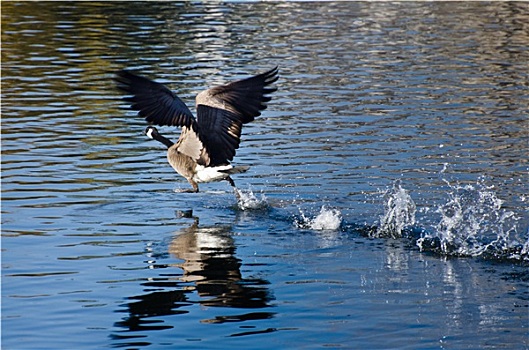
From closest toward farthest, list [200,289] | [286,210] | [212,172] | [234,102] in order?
1. [200,289]
2. [234,102]
3. [286,210]
4. [212,172]

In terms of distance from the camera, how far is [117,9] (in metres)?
32.5

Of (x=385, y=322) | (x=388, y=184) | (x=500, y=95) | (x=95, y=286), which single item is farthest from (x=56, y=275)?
(x=500, y=95)

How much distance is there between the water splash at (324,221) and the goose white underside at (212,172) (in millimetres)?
1066

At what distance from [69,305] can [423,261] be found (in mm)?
3617

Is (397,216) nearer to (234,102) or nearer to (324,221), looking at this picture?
(324,221)

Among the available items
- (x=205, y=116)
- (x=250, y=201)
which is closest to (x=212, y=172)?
(x=250, y=201)

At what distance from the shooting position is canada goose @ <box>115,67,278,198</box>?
36.4 feet

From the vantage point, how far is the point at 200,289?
9250mm

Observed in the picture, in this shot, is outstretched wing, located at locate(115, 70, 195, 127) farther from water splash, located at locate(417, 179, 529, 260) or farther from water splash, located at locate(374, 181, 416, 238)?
water splash, located at locate(417, 179, 529, 260)

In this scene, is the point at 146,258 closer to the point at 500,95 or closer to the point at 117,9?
the point at 500,95

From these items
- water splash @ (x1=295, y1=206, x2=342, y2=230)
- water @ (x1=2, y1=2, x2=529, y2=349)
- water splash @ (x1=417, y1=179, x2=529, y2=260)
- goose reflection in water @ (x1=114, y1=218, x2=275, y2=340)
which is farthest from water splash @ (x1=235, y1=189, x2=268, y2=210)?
water splash @ (x1=417, y1=179, x2=529, y2=260)

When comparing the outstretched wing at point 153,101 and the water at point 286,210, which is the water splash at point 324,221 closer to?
the water at point 286,210

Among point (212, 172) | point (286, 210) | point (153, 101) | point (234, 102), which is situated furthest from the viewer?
point (212, 172)

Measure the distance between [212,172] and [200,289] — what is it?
314cm
